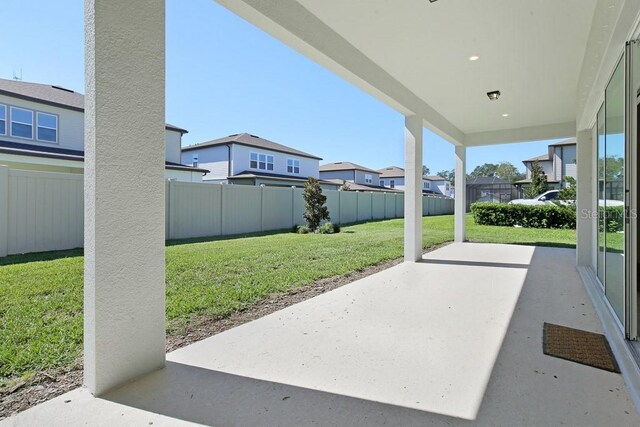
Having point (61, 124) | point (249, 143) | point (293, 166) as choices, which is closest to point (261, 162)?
point (249, 143)

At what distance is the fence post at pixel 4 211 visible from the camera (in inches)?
255

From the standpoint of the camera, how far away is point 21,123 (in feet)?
39.9

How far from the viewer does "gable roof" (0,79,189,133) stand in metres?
12.1

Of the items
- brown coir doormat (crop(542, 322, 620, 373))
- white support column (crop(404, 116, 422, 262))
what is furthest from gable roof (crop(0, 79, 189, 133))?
brown coir doormat (crop(542, 322, 620, 373))

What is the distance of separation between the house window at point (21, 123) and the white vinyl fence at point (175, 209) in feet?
23.3

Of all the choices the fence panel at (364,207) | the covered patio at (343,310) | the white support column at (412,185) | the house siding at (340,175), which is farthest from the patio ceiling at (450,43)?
the house siding at (340,175)

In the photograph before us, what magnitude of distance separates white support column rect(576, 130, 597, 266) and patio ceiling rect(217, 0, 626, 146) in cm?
102

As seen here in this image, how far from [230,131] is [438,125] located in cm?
1804

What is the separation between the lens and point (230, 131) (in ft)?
75.9

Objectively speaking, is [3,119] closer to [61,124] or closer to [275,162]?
[61,124]

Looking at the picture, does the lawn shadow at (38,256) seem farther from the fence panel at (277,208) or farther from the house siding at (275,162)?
the house siding at (275,162)

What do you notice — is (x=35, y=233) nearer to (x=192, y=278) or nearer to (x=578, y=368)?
(x=192, y=278)

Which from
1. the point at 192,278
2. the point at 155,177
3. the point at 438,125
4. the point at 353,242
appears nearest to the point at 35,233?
the point at 192,278

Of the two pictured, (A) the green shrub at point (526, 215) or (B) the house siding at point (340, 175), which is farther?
(B) the house siding at point (340, 175)
